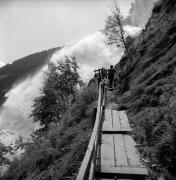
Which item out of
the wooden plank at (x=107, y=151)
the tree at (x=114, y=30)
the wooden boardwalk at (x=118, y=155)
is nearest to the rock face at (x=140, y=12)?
the tree at (x=114, y=30)

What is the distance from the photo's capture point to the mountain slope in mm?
124875

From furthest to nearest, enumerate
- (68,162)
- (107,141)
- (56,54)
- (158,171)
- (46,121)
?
(56,54) → (46,121) → (107,141) → (68,162) → (158,171)

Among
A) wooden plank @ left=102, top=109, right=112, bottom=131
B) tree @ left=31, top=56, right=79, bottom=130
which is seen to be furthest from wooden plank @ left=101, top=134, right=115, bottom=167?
tree @ left=31, top=56, right=79, bottom=130

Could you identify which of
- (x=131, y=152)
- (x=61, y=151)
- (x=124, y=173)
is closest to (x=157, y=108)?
(x=131, y=152)

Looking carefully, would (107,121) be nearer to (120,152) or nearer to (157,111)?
(157,111)

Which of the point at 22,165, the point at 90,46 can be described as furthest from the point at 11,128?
the point at 22,165

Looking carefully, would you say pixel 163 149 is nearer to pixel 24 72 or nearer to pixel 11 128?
pixel 24 72

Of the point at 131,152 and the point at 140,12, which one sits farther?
the point at 140,12

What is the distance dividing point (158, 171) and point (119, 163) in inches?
36.9

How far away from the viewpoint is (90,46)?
19662 cm

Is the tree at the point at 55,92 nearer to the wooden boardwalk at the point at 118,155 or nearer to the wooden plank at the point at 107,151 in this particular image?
the wooden boardwalk at the point at 118,155

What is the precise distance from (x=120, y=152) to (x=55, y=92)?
101 feet

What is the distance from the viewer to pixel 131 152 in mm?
6961

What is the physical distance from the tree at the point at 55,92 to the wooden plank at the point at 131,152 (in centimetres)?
2520
